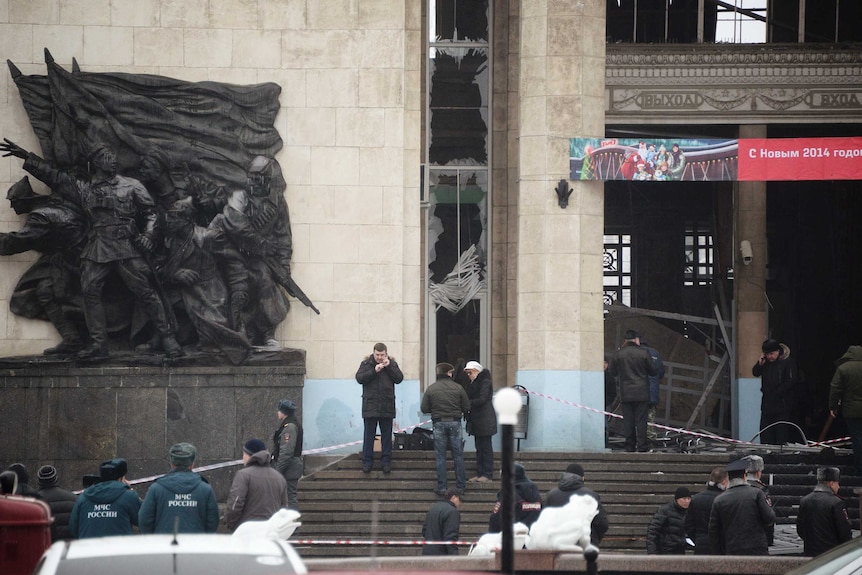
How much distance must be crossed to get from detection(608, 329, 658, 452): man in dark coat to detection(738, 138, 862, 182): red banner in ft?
13.5

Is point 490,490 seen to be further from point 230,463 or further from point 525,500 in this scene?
point 525,500

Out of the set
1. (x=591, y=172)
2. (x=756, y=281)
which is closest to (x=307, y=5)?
(x=591, y=172)

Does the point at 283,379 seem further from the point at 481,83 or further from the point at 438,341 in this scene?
the point at 481,83

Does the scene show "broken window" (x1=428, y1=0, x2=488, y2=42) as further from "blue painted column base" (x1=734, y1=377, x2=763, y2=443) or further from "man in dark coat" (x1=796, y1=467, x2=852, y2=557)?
"man in dark coat" (x1=796, y1=467, x2=852, y2=557)

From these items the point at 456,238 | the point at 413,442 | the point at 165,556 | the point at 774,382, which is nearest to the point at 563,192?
the point at 456,238

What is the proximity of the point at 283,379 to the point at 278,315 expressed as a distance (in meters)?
1.23

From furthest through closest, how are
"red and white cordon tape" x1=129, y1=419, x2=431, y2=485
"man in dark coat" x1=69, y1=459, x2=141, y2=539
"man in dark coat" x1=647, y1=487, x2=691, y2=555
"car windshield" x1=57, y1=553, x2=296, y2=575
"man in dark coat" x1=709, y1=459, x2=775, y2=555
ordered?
1. "red and white cordon tape" x1=129, y1=419, x2=431, y2=485
2. "man in dark coat" x1=647, y1=487, x2=691, y2=555
3. "man in dark coat" x1=709, y1=459, x2=775, y2=555
4. "man in dark coat" x1=69, y1=459, x2=141, y2=539
5. "car windshield" x1=57, y1=553, x2=296, y2=575

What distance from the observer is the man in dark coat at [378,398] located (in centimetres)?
1939

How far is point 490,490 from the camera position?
1936 centimetres

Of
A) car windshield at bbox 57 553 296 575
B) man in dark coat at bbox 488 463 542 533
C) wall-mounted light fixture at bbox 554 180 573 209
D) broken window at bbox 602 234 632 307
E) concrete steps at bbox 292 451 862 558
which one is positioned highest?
wall-mounted light fixture at bbox 554 180 573 209

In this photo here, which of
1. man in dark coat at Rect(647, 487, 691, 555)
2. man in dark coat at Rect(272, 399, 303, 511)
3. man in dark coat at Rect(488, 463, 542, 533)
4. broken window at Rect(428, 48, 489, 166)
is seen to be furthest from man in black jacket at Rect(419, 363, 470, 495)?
broken window at Rect(428, 48, 489, 166)

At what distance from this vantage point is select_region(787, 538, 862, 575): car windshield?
25.5 ft

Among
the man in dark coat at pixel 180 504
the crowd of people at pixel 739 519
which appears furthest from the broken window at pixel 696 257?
the man in dark coat at pixel 180 504

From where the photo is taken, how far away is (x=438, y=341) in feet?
81.9
